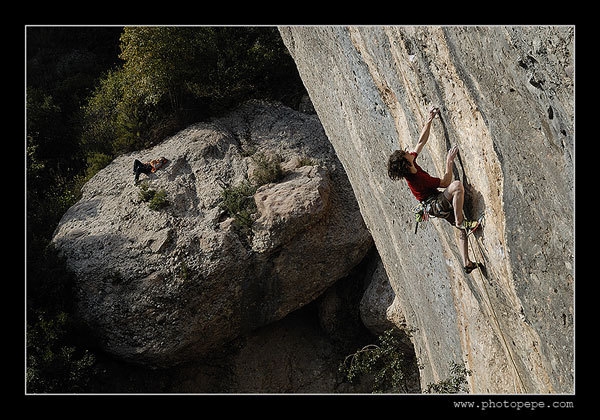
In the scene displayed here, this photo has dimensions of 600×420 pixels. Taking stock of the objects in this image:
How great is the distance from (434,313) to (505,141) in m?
4.25

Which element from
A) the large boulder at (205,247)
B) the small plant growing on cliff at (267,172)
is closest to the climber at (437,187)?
the large boulder at (205,247)

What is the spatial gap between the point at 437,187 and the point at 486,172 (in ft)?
2.84

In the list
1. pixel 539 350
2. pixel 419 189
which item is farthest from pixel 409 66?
pixel 539 350

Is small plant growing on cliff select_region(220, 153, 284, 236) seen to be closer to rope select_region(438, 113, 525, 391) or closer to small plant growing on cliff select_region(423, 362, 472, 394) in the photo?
small plant growing on cliff select_region(423, 362, 472, 394)

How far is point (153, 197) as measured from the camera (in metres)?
13.7

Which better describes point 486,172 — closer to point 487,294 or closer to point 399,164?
point 399,164

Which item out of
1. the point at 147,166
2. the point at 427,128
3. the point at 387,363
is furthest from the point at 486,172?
the point at 147,166

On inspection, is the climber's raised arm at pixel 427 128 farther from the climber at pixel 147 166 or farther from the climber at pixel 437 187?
the climber at pixel 147 166

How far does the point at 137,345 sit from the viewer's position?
512 inches

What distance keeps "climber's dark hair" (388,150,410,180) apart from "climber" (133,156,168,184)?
909 centimetres

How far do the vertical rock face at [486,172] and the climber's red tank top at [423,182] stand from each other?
30 cm

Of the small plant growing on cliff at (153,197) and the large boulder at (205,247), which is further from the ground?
the small plant growing on cliff at (153,197)

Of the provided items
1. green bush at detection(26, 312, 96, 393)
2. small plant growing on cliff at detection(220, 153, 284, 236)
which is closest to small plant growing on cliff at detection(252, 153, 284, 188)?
small plant growing on cliff at detection(220, 153, 284, 236)

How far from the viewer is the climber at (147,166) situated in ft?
46.5
